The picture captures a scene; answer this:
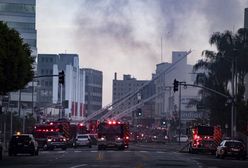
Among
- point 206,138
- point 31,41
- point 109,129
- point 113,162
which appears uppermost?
point 31,41

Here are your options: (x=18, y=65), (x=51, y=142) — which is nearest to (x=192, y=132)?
(x=51, y=142)

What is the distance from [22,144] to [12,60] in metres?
10.9

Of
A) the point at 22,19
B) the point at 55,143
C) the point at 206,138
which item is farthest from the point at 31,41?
the point at 206,138

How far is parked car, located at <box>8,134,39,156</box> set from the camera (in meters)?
56.5

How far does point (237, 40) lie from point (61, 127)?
29952 millimetres

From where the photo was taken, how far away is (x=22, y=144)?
56531 mm

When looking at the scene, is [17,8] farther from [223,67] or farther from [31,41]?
[223,67]

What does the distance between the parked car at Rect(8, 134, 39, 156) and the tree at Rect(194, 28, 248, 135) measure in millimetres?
40119

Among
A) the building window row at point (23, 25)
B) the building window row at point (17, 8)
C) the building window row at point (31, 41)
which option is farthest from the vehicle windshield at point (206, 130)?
the building window row at point (31, 41)

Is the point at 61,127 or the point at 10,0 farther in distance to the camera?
the point at 10,0

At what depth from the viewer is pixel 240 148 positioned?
59.8 meters

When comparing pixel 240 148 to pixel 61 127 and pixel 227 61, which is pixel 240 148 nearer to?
pixel 61 127

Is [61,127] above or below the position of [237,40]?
below

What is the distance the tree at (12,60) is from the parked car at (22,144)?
6596 mm
